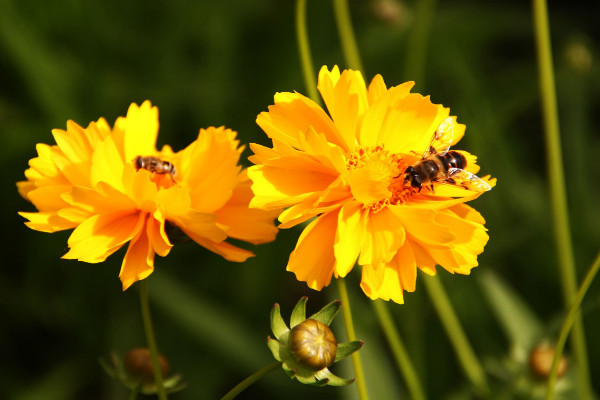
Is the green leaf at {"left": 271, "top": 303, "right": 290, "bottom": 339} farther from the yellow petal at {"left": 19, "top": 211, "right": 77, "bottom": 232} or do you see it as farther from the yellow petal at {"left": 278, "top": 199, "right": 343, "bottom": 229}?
the yellow petal at {"left": 19, "top": 211, "right": 77, "bottom": 232}

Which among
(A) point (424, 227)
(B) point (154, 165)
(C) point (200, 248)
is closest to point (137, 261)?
(B) point (154, 165)

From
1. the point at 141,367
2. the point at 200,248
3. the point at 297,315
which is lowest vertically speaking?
the point at 200,248

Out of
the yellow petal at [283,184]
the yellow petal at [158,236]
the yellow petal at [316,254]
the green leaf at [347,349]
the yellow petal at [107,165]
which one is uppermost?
the yellow petal at [107,165]

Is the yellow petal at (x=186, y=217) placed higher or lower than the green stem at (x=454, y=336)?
higher

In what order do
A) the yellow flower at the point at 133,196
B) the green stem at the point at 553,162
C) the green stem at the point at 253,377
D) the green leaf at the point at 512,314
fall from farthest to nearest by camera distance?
1. the green leaf at the point at 512,314
2. the green stem at the point at 553,162
3. the yellow flower at the point at 133,196
4. the green stem at the point at 253,377

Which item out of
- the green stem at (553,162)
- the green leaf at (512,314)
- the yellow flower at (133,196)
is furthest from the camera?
the green leaf at (512,314)

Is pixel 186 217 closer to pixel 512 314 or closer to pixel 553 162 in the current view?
pixel 553 162

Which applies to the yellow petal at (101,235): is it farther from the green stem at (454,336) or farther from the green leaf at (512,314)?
the green leaf at (512,314)

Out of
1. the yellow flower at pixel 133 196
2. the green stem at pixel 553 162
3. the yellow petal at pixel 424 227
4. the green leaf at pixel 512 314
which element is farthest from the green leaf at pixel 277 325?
the green leaf at pixel 512 314
